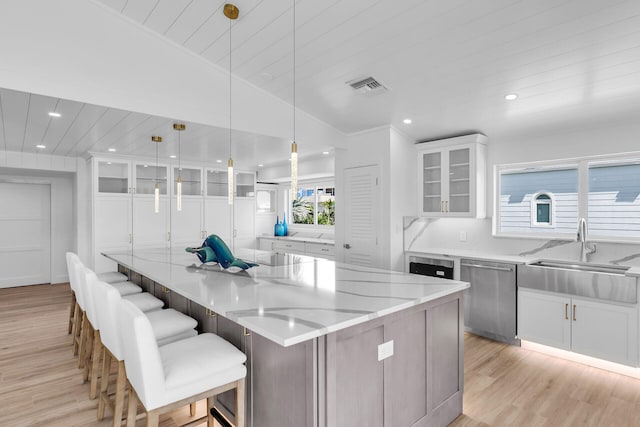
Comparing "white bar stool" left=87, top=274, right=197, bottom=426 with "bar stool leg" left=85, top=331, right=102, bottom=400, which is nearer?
"white bar stool" left=87, top=274, right=197, bottom=426

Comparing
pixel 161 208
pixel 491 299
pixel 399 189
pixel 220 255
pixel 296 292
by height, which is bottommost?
pixel 491 299

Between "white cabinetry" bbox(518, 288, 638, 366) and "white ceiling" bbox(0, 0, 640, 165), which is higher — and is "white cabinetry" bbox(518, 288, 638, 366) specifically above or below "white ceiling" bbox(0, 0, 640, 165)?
below

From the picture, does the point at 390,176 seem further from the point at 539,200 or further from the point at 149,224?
the point at 149,224

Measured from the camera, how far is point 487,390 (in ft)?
8.45

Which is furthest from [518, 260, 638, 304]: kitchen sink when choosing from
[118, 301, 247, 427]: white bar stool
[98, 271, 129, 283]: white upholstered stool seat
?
[98, 271, 129, 283]: white upholstered stool seat

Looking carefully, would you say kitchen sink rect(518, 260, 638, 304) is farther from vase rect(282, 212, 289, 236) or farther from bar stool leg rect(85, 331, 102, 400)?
vase rect(282, 212, 289, 236)

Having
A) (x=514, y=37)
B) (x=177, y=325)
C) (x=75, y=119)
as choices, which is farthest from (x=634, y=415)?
(x=75, y=119)

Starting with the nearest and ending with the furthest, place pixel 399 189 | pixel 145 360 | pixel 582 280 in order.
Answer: pixel 145 360 < pixel 582 280 < pixel 399 189

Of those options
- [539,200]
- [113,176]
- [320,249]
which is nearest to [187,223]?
[113,176]

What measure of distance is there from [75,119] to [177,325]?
230cm

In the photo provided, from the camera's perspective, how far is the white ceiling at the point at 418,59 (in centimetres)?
212

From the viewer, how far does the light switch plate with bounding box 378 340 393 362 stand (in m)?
1.67

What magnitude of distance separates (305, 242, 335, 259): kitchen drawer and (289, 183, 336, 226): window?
Answer: 2.85 feet

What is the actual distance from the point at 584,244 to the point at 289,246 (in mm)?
4164
